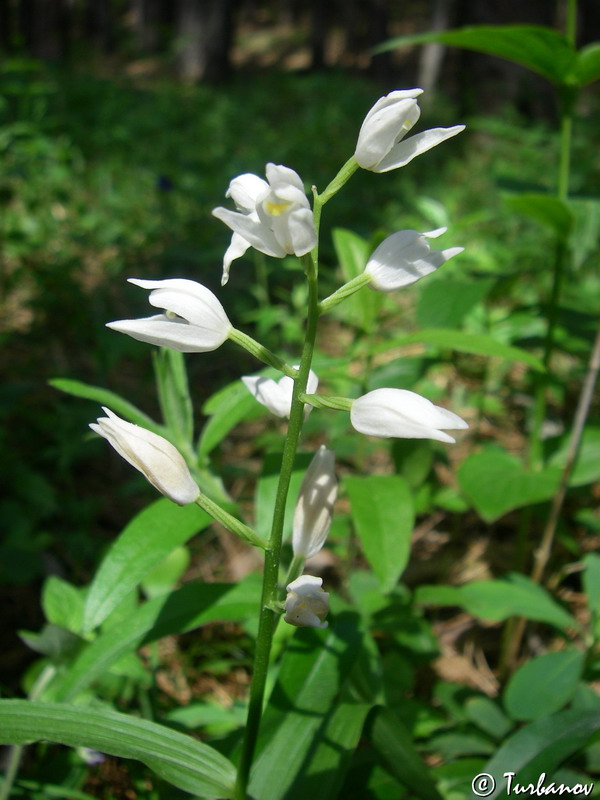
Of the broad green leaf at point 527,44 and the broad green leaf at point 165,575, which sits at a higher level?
the broad green leaf at point 527,44

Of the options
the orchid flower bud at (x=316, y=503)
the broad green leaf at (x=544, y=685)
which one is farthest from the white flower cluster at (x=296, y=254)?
the broad green leaf at (x=544, y=685)

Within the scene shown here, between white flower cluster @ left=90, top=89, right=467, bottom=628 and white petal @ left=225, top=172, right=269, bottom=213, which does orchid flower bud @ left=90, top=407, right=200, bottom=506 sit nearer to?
white flower cluster @ left=90, top=89, right=467, bottom=628

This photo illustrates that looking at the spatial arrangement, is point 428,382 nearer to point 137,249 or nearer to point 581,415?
point 581,415

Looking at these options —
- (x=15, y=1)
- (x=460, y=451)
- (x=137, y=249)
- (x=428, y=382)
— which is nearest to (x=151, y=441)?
(x=428, y=382)

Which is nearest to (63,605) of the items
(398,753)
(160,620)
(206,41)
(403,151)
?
(160,620)

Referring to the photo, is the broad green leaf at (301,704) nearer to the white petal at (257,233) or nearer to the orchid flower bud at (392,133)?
the white petal at (257,233)

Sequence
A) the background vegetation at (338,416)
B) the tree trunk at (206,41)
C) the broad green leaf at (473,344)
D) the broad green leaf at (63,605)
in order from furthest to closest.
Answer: the tree trunk at (206,41) → the background vegetation at (338,416) → the broad green leaf at (63,605) → the broad green leaf at (473,344)

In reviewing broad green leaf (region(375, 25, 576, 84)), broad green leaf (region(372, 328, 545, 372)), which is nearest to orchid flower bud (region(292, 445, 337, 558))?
broad green leaf (region(372, 328, 545, 372))
